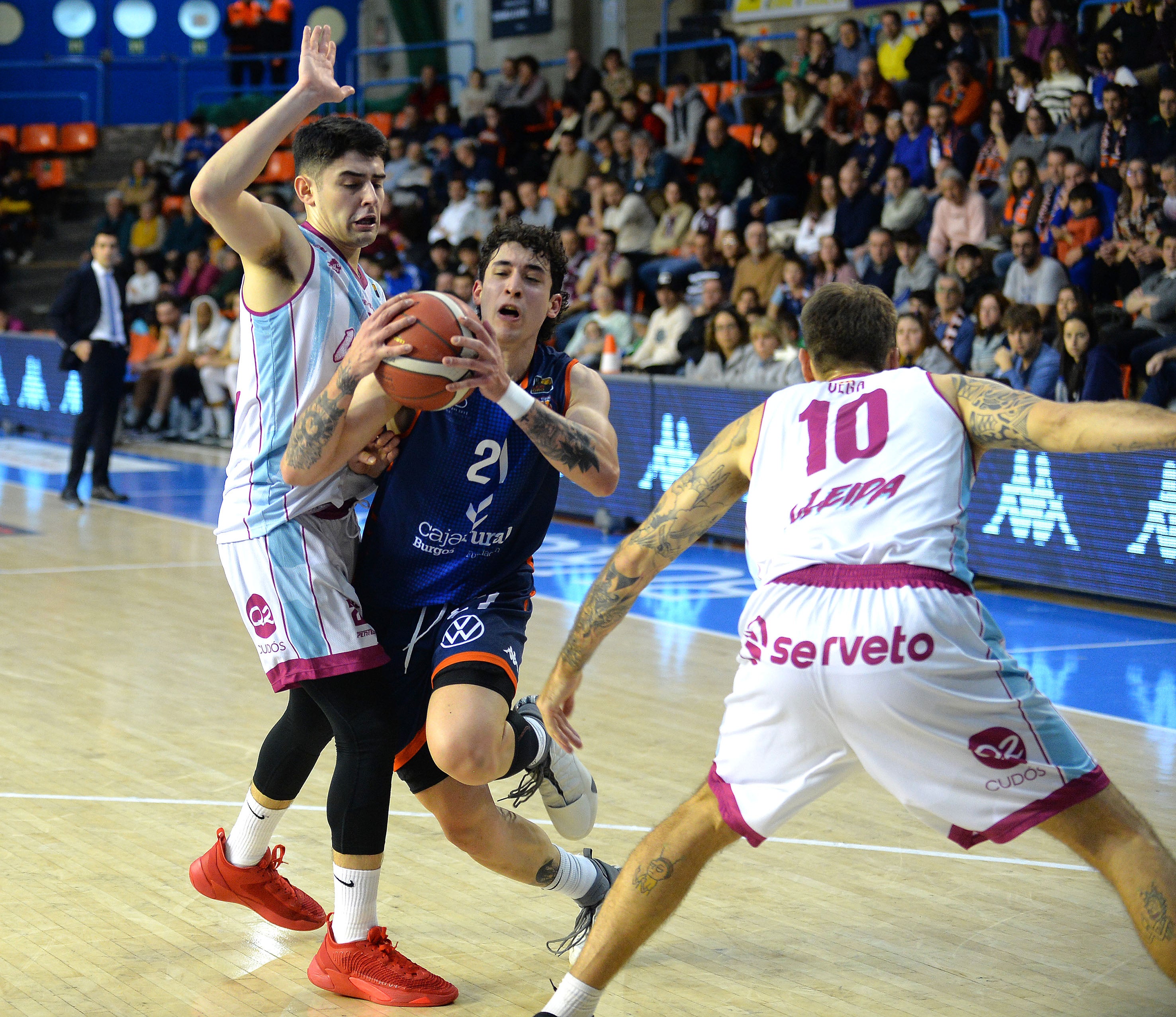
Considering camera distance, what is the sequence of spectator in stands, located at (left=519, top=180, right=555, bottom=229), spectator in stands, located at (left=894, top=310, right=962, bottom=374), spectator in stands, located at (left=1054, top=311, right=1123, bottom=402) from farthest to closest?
spectator in stands, located at (left=519, top=180, right=555, bottom=229) < spectator in stands, located at (left=894, top=310, right=962, bottom=374) < spectator in stands, located at (left=1054, top=311, right=1123, bottom=402)

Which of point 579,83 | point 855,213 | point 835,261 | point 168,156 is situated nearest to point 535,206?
point 579,83

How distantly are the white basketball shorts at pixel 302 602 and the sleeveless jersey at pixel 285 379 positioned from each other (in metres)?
0.05

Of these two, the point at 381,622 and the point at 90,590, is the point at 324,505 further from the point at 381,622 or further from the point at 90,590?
the point at 90,590

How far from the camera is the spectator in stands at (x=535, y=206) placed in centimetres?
1577

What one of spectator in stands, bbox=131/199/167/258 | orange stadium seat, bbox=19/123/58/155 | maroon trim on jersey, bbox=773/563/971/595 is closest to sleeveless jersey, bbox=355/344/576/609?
maroon trim on jersey, bbox=773/563/971/595

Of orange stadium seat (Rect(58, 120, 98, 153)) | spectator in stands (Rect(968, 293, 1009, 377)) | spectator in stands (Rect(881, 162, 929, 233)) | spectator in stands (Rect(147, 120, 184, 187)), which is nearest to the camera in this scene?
spectator in stands (Rect(968, 293, 1009, 377))

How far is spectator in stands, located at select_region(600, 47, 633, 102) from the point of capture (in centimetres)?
1683

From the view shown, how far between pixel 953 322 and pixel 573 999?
839 centimetres

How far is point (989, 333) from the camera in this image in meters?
10.3

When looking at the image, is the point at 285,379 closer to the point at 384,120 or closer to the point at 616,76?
the point at 616,76

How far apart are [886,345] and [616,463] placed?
673 millimetres

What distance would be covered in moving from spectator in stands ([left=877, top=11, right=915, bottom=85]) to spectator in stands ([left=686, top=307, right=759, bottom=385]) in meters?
3.84

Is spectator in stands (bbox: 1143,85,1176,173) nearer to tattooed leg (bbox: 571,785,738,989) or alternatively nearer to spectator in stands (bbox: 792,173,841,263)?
spectator in stands (bbox: 792,173,841,263)

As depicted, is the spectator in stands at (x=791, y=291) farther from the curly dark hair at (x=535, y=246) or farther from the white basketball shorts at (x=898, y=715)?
the white basketball shorts at (x=898, y=715)
